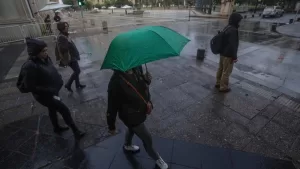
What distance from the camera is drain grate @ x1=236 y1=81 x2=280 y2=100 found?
16.0ft

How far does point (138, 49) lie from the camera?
5.47 feet

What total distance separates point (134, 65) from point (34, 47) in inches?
71.9

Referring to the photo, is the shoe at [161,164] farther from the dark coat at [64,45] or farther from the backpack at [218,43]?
the dark coat at [64,45]

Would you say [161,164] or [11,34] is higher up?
[11,34]

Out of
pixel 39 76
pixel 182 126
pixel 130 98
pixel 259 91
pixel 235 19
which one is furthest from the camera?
pixel 259 91

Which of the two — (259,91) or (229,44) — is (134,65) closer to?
(229,44)

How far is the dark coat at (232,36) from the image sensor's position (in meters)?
4.30

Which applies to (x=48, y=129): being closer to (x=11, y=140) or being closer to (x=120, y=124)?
(x=11, y=140)

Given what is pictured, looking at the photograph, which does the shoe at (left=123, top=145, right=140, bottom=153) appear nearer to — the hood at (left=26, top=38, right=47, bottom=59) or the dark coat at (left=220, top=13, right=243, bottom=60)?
the hood at (left=26, top=38, right=47, bottom=59)

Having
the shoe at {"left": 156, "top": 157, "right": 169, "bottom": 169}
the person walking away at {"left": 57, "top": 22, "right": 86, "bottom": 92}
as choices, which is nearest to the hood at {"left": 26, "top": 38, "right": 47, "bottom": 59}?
the person walking away at {"left": 57, "top": 22, "right": 86, "bottom": 92}

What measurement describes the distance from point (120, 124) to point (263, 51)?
378 inches

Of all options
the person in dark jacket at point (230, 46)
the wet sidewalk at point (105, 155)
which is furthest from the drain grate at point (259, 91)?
the wet sidewalk at point (105, 155)

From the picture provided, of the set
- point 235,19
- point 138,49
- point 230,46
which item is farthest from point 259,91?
point 138,49

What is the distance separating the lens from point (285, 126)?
367 centimetres
